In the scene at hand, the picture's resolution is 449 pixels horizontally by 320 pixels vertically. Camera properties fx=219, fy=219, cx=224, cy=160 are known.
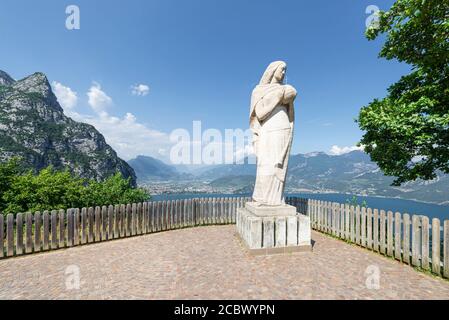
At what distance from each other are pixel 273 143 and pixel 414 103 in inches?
184

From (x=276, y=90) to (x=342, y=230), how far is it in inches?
217

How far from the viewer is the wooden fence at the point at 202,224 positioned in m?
5.22

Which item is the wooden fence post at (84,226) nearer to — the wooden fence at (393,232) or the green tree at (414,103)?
the wooden fence at (393,232)

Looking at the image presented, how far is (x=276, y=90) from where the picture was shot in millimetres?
6711

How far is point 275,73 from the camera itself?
695 centimetres

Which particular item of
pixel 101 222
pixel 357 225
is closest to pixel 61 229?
pixel 101 222

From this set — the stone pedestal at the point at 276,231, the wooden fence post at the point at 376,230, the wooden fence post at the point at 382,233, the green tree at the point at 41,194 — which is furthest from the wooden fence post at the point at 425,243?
the green tree at the point at 41,194

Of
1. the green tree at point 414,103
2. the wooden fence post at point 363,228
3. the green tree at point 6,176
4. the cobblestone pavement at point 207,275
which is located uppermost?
the green tree at point 414,103

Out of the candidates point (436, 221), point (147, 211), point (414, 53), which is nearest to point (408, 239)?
point (436, 221)

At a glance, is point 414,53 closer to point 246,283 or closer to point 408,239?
point 408,239

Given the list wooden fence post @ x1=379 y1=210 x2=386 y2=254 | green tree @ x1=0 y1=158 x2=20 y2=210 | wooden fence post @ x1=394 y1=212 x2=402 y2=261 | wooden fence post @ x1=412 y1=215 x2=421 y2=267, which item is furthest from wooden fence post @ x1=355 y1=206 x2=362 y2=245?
green tree @ x1=0 y1=158 x2=20 y2=210

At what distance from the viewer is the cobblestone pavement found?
3.95 m

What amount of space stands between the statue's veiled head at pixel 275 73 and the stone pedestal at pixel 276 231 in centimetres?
403

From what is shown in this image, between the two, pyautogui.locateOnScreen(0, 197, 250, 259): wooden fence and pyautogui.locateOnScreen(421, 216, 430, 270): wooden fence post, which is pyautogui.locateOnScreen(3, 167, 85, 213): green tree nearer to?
pyautogui.locateOnScreen(0, 197, 250, 259): wooden fence
